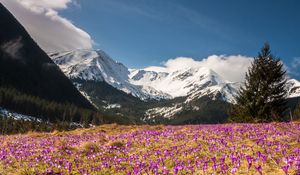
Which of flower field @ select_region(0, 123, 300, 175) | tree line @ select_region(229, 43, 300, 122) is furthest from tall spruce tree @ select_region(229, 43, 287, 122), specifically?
flower field @ select_region(0, 123, 300, 175)

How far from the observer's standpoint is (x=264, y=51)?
2041 inches

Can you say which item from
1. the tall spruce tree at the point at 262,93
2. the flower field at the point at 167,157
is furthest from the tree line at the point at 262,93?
the flower field at the point at 167,157

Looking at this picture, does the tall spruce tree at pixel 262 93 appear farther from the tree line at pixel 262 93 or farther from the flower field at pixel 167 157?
the flower field at pixel 167 157

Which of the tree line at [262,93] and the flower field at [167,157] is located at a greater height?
the tree line at [262,93]

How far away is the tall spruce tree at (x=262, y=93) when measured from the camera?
1772 inches

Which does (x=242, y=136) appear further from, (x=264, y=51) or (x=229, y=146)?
(x=264, y=51)

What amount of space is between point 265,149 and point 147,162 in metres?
4.11

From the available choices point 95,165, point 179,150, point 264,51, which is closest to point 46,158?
point 95,165

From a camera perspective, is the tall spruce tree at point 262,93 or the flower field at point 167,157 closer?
the flower field at point 167,157

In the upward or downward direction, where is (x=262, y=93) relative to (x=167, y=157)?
upward

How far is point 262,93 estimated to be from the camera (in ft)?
150

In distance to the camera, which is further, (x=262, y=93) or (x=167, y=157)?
A: (x=262, y=93)

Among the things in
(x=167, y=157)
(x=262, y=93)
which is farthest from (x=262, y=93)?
(x=167, y=157)

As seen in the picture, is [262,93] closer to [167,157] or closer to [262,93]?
[262,93]
